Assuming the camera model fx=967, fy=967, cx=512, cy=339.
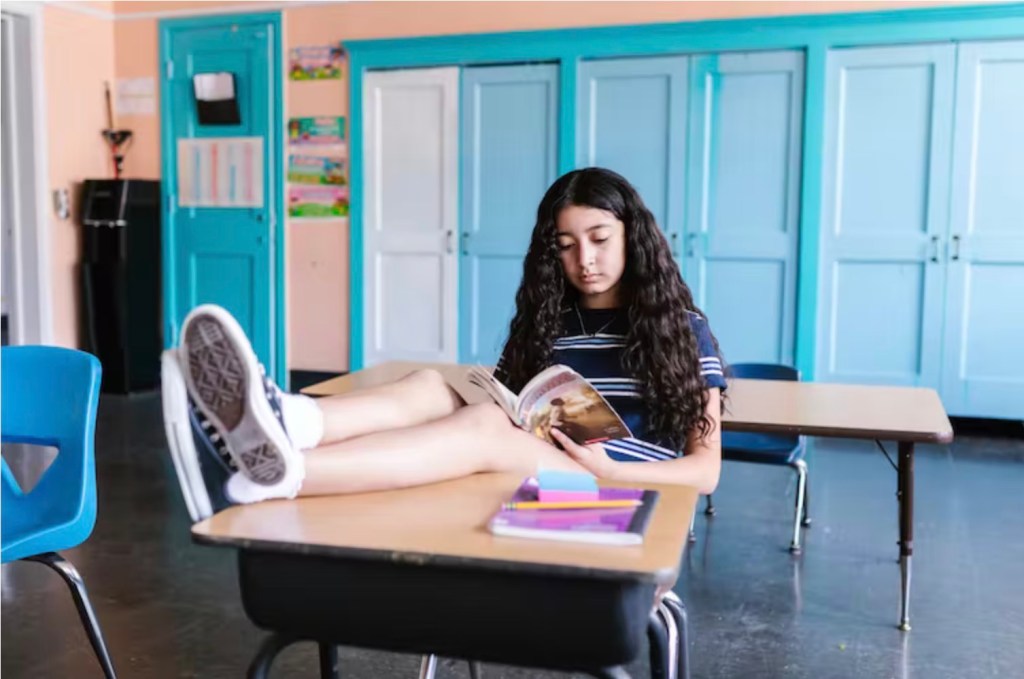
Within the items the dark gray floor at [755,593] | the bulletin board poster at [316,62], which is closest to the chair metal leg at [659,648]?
the dark gray floor at [755,593]

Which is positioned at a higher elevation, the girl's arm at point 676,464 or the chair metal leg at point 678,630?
the girl's arm at point 676,464

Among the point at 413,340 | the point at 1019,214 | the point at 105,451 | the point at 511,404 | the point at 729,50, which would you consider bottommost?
the point at 105,451

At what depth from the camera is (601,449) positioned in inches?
67.3

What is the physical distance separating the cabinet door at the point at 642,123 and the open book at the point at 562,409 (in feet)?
13.7

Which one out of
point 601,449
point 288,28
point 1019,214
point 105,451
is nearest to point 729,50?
point 1019,214

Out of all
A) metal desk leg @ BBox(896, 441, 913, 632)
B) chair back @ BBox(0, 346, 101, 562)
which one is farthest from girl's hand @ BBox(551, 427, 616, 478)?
metal desk leg @ BBox(896, 441, 913, 632)

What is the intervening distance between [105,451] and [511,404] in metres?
3.71

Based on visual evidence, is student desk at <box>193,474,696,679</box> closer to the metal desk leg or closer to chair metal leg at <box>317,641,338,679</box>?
chair metal leg at <box>317,641,338,679</box>

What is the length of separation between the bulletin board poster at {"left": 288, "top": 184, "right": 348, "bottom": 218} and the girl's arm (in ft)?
15.6

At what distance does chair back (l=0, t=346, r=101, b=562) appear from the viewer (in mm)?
2051

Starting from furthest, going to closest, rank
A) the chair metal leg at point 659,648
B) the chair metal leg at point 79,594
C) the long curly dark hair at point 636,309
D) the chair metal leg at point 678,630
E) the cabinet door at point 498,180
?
the cabinet door at point 498,180
the chair metal leg at point 79,594
the long curly dark hair at point 636,309
the chair metal leg at point 678,630
the chair metal leg at point 659,648

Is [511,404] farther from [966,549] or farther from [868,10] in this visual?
[868,10]

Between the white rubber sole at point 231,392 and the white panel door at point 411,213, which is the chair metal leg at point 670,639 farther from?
the white panel door at point 411,213

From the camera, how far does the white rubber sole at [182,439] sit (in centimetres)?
131
